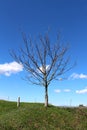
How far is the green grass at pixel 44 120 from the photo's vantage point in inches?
1246

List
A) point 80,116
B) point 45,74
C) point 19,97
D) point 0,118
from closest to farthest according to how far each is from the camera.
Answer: point 0,118 → point 80,116 → point 45,74 → point 19,97

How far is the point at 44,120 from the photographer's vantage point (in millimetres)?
34031

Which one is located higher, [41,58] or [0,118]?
[41,58]

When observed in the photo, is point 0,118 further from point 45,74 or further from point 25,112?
point 45,74

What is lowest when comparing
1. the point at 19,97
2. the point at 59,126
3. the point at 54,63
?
the point at 59,126

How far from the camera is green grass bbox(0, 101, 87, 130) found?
31641 millimetres

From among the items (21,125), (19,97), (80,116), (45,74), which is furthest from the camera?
(19,97)

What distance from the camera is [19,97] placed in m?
45.3

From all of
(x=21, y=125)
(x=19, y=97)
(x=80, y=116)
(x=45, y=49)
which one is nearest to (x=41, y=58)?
(x=45, y=49)

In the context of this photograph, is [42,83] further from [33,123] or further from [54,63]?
[33,123]

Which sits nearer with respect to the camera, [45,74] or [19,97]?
[45,74]

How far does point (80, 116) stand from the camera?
37.8m

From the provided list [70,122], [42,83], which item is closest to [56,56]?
[42,83]

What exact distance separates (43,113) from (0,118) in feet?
17.5
